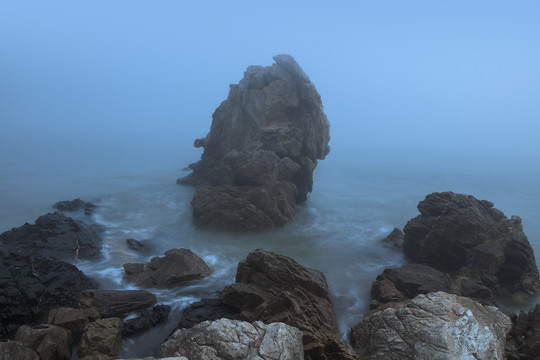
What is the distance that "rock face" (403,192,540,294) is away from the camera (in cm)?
1817

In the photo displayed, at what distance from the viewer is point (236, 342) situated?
8.41 meters

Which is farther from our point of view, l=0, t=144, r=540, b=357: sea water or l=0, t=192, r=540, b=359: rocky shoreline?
l=0, t=144, r=540, b=357: sea water

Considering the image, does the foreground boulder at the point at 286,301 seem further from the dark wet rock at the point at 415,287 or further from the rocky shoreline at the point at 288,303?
the dark wet rock at the point at 415,287

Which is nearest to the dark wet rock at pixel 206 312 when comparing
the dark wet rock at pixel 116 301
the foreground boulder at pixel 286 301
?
the foreground boulder at pixel 286 301

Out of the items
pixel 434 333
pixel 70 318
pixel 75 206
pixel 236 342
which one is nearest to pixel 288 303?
pixel 236 342

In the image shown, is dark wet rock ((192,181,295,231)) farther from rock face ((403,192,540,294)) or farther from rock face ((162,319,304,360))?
rock face ((162,319,304,360))

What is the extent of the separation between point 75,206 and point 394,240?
22155 mm

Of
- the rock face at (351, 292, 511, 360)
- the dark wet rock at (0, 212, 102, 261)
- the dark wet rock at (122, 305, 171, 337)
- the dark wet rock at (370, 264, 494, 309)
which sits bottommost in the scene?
the dark wet rock at (122, 305, 171, 337)

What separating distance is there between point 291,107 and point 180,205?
11916 mm

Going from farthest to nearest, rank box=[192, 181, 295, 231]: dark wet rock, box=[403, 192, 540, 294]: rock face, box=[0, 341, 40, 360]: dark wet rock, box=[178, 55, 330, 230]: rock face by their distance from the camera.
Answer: box=[178, 55, 330, 230]: rock face, box=[192, 181, 295, 231]: dark wet rock, box=[403, 192, 540, 294]: rock face, box=[0, 341, 40, 360]: dark wet rock

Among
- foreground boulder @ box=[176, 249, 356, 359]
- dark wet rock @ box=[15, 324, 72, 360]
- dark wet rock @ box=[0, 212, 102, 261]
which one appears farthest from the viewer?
dark wet rock @ box=[0, 212, 102, 261]

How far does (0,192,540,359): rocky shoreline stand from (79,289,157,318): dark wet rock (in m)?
0.04

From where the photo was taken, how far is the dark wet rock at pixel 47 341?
448 inches

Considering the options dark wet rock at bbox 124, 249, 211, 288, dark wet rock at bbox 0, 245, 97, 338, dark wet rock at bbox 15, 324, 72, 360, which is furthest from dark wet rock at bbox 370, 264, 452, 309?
dark wet rock at bbox 0, 245, 97, 338
